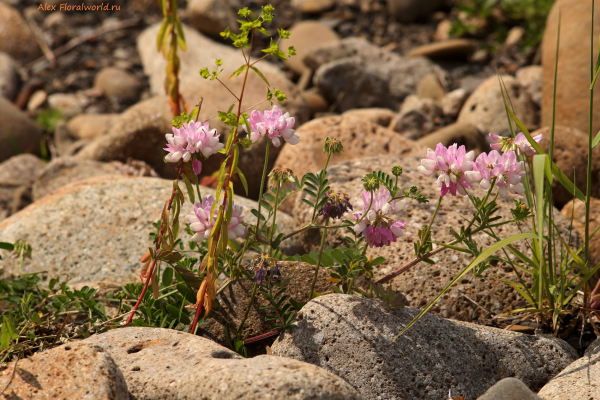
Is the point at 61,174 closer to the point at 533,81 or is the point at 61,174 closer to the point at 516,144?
the point at 516,144

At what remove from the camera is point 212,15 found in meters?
7.50

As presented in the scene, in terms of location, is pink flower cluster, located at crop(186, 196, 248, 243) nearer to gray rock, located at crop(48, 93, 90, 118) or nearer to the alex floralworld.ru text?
gray rock, located at crop(48, 93, 90, 118)

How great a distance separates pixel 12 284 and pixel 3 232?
0.75 m

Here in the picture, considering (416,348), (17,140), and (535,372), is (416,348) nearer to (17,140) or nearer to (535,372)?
(535,372)

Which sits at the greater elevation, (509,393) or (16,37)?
(16,37)

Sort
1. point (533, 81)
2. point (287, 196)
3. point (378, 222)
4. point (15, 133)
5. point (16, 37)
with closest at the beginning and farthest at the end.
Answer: point (378, 222) → point (287, 196) → point (533, 81) → point (15, 133) → point (16, 37)

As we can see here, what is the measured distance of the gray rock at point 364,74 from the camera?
5.97 metres

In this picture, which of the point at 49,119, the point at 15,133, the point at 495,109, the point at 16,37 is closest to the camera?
the point at 495,109

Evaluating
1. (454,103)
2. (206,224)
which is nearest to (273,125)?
(206,224)

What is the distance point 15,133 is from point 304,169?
156 inches

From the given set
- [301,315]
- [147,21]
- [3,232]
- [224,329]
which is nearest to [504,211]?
[301,315]

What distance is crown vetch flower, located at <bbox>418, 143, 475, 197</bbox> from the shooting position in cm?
169

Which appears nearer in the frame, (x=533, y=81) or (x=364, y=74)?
(x=533, y=81)

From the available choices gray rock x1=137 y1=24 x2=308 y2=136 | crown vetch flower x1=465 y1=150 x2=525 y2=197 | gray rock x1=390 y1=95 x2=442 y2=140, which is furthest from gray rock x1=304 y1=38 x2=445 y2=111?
crown vetch flower x1=465 y1=150 x2=525 y2=197
